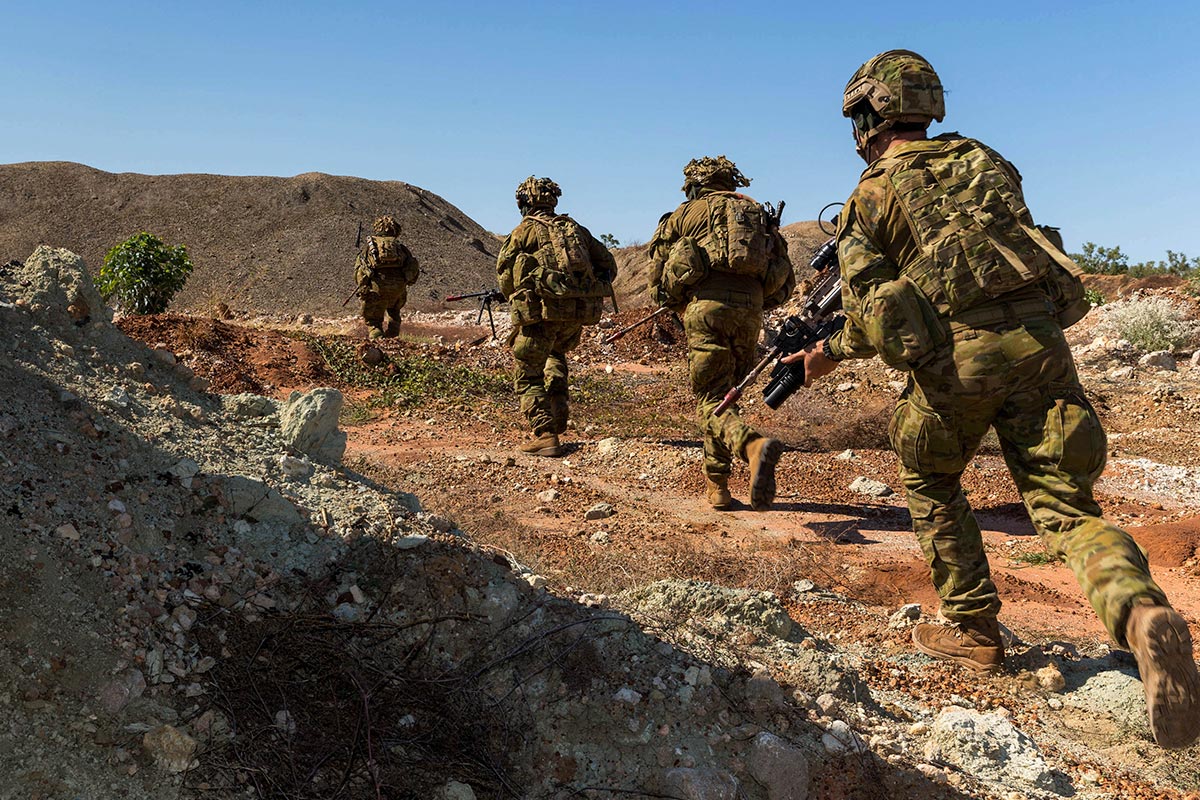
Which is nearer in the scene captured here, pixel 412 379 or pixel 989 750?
pixel 989 750

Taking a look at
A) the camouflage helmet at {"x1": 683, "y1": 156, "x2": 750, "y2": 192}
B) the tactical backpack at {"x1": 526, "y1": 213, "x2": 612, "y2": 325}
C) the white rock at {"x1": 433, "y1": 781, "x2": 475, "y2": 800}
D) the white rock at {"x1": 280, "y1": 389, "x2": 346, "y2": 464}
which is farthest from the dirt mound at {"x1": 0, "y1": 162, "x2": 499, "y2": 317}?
the white rock at {"x1": 433, "y1": 781, "x2": 475, "y2": 800}

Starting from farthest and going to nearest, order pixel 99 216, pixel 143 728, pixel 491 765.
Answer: pixel 99 216
pixel 491 765
pixel 143 728

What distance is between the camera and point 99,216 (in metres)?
31.0

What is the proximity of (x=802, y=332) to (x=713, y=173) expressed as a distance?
1.42 metres

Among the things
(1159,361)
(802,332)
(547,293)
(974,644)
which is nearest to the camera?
(974,644)

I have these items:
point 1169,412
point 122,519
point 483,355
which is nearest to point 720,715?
point 122,519

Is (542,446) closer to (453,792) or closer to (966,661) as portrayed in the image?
(966,661)

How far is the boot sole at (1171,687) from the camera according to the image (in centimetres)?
266

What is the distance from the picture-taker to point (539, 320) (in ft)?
26.1

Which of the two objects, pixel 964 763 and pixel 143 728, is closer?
pixel 143 728

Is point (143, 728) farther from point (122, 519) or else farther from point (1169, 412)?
point (1169, 412)

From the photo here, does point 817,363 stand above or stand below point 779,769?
above

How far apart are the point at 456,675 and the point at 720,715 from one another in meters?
0.82

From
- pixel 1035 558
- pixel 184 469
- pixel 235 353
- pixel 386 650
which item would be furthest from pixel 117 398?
pixel 235 353
